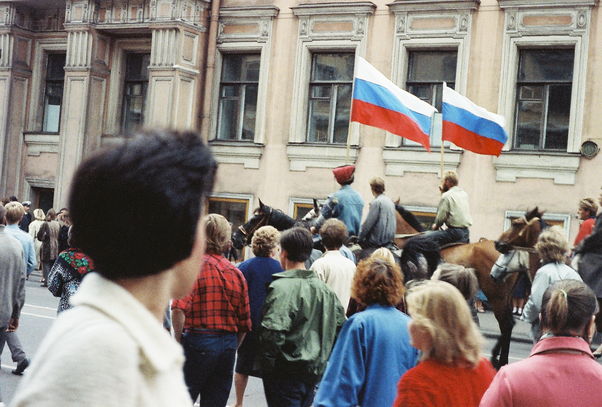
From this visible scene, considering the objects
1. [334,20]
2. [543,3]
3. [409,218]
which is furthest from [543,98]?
[409,218]

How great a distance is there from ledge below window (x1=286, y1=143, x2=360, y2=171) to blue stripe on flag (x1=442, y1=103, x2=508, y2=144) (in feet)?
16.3

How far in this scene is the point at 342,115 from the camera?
18.6 meters

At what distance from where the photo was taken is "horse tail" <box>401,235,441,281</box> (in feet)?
28.9

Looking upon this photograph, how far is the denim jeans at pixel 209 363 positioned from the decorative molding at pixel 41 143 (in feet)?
58.7

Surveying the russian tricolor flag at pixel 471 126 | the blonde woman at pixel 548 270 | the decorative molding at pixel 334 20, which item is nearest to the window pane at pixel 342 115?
the decorative molding at pixel 334 20

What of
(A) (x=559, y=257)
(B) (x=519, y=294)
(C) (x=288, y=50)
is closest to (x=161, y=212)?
(A) (x=559, y=257)

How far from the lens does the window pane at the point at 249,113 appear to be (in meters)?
19.7

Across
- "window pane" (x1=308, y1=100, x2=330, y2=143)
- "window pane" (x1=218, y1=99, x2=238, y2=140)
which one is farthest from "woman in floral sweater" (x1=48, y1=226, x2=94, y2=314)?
"window pane" (x1=218, y1=99, x2=238, y2=140)

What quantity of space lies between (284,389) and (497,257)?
19.9ft

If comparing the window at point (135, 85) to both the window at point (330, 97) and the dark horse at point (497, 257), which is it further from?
the dark horse at point (497, 257)

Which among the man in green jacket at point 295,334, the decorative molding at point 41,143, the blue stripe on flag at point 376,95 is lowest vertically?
the man in green jacket at point 295,334

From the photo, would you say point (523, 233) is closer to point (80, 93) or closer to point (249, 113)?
point (249, 113)

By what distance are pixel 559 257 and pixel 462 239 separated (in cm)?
407

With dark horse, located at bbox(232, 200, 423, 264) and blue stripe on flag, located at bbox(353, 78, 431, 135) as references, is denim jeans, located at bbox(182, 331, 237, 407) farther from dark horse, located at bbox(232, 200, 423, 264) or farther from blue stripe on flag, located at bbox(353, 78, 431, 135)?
blue stripe on flag, located at bbox(353, 78, 431, 135)
